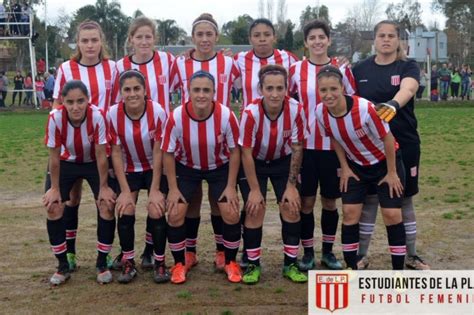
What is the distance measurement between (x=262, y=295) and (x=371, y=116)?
5.47ft

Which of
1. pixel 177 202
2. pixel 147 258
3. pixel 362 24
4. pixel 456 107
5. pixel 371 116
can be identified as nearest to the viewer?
pixel 371 116

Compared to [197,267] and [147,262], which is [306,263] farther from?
[147,262]

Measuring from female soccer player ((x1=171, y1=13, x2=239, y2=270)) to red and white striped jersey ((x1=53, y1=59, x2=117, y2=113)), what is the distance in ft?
1.97

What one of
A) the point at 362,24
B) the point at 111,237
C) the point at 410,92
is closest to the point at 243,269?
the point at 111,237

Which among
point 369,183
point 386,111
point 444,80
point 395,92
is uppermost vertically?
point 444,80

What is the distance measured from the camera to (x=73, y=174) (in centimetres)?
571

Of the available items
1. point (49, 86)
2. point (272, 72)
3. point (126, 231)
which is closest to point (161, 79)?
point (272, 72)

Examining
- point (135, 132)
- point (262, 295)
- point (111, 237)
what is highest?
point (135, 132)

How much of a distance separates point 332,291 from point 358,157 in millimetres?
1388

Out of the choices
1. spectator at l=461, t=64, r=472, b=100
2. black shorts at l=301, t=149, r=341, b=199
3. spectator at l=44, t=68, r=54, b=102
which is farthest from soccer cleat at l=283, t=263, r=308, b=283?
spectator at l=461, t=64, r=472, b=100

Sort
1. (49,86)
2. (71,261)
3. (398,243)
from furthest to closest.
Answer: (49,86) → (71,261) → (398,243)

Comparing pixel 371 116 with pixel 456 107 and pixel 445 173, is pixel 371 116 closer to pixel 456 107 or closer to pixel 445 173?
pixel 445 173

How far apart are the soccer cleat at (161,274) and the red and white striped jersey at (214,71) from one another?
5.01ft

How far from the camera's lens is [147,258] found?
6.12 metres
